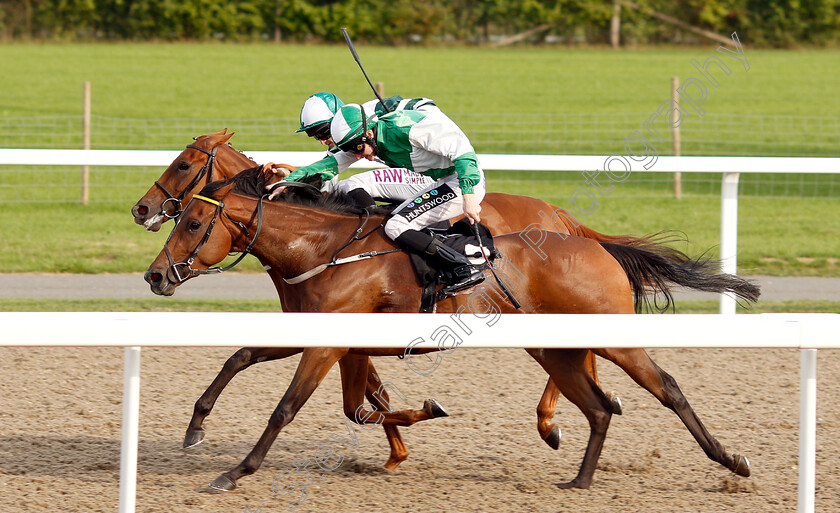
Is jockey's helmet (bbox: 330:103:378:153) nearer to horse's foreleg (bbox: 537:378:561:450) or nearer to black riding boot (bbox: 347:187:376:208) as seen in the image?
black riding boot (bbox: 347:187:376:208)

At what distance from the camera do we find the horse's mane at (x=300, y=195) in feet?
15.3

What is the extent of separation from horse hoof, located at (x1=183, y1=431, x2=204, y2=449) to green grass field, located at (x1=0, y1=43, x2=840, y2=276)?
4997 millimetres

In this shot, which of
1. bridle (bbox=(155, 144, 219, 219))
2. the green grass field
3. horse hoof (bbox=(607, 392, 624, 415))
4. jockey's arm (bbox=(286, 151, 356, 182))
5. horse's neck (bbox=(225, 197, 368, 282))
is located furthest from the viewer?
the green grass field

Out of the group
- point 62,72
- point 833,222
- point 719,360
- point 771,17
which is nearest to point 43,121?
point 62,72

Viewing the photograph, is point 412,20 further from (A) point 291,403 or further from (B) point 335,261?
(A) point 291,403

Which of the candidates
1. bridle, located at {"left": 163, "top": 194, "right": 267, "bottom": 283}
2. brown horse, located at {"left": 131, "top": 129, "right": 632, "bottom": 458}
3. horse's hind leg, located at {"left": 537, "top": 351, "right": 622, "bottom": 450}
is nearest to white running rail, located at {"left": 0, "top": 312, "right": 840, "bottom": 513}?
bridle, located at {"left": 163, "top": 194, "right": 267, "bottom": 283}

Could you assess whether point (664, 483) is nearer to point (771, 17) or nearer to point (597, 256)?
point (597, 256)

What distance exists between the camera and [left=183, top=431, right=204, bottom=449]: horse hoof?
15.6 ft

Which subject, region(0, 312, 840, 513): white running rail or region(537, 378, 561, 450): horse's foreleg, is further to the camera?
region(537, 378, 561, 450): horse's foreleg

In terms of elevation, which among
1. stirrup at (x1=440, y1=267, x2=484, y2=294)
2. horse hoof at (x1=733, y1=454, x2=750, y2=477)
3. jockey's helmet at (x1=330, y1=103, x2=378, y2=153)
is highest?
jockey's helmet at (x1=330, y1=103, x2=378, y2=153)

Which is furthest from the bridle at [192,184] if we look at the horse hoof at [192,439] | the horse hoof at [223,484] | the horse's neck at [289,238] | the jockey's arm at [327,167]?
the horse hoof at [223,484]

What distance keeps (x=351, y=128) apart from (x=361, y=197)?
39.7 inches

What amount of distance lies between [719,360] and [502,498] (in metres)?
2.87

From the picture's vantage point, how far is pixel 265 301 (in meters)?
8.09
